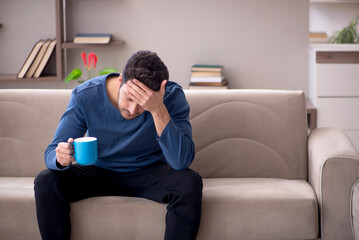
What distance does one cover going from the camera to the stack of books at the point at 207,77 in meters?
3.46

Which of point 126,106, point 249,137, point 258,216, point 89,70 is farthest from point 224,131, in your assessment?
point 89,70

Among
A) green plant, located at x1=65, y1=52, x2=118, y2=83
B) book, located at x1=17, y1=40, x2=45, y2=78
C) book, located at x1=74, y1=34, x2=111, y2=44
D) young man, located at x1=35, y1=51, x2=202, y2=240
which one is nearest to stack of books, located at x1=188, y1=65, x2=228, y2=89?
green plant, located at x1=65, y1=52, x2=118, y2=83

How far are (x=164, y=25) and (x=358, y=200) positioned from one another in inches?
84.8

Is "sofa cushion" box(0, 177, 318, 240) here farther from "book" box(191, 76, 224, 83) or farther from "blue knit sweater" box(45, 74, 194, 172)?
"book" box(191, 76, 224, 83)

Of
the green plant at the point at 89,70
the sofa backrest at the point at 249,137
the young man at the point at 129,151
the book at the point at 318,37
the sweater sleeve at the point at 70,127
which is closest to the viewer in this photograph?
the young man at the point at 129,151

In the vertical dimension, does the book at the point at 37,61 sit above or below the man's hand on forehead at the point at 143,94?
above

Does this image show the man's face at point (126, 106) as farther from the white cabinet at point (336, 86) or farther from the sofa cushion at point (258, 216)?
the white cabinet at point (336, 86)

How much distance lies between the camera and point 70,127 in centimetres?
196

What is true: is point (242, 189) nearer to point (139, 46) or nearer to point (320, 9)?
point (139, 46)

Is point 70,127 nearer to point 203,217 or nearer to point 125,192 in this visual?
point 125,192

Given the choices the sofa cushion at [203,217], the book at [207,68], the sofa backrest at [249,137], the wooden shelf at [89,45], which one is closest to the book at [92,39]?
the wooden shelf at [89,45]

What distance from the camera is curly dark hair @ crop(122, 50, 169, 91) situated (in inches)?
70.3

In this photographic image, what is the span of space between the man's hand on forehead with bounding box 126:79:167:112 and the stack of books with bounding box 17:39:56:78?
6.13 ft

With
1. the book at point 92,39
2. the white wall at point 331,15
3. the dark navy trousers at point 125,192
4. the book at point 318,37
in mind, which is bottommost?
the dark navy trousers at point 125,192
